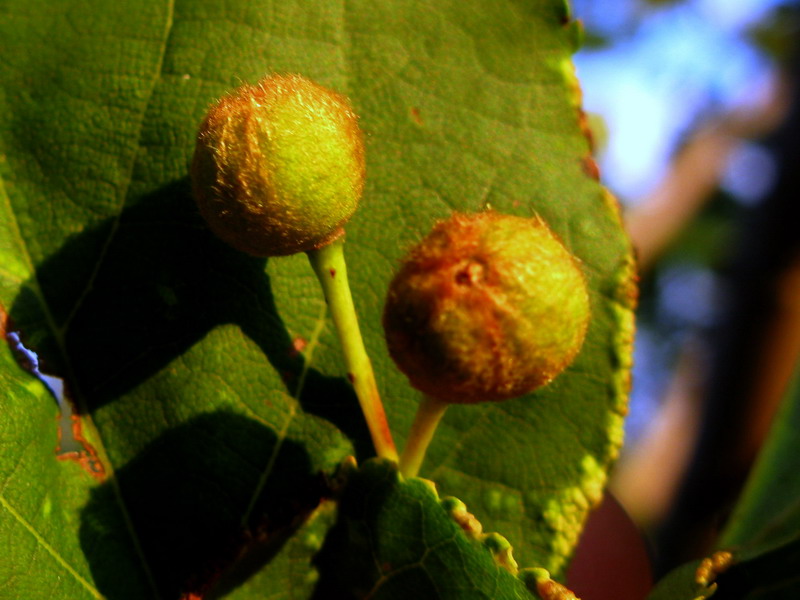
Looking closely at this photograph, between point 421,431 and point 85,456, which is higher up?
point 421,431

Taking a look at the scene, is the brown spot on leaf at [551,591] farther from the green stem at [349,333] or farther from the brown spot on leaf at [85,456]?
the brown spot on leaf at [85,456]

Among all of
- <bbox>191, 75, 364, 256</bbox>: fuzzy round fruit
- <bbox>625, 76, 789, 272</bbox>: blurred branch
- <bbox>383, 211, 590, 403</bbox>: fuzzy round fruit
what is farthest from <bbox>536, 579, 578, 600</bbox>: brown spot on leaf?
<bbox>625, 76, 789, 272</bbox>: blurred branch

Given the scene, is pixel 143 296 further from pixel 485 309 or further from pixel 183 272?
pixel 485 309

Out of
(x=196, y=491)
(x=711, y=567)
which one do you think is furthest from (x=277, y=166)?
(x=711, y=567)

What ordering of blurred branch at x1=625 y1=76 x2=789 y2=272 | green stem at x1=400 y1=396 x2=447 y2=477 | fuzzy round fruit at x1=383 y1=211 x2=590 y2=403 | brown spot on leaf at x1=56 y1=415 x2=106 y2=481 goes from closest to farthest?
fuzzy round fruit at x1=383 y1=211 x2=590 y2=403 → green stem at x1=400 y1=396 x2=447 y2=477 → brown spot on leaf at x1=56 y1=415 x2=106 y2=481 → blurred branch at x1=625 y1=76 x2=789 y2=272

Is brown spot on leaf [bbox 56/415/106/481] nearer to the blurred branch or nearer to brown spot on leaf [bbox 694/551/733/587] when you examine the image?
brown spot on leaf [bbox 694/551/733/587]

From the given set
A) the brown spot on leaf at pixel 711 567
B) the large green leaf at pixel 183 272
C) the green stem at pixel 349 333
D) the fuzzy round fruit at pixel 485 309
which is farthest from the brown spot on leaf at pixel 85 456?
the brown spot on leaf at pixel 711 567
